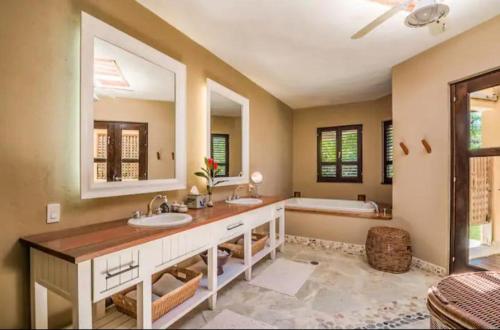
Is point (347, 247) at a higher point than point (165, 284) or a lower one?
lower

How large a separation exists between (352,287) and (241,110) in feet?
7.01

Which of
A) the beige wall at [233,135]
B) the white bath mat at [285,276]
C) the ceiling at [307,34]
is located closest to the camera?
the ceiling at [307,34]

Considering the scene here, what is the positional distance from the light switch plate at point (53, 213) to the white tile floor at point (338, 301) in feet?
2.79

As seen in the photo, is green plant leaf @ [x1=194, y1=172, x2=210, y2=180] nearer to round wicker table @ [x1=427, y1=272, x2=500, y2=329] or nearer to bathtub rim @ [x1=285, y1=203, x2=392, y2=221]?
bathtub rim @ [x1=285, y1=203, x2=392, y2=221]

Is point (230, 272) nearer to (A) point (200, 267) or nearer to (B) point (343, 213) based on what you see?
(A) point (200, 267)

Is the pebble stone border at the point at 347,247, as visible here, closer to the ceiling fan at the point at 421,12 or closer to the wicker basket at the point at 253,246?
the wicker basket at the point at 253,246

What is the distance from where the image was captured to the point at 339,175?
4281 millimetres

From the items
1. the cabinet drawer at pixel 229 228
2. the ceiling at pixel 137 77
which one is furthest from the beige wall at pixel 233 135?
the cabinet drawer at pixel 229 228

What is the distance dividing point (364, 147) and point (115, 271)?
157 inches

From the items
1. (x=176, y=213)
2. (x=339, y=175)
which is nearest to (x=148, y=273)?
(x=176, y=213)

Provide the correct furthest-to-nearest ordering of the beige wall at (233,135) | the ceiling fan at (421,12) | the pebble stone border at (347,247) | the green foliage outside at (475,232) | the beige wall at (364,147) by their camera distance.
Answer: the beige wall at (364,147)
the beige wall at (233,135)
the pebble stone border at (347,247)
the green foliage outside at (475,232)
the ceiling fan at (421,12)

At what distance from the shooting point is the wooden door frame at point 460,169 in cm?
213

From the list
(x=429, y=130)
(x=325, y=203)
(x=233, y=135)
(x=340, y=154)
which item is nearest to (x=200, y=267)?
(x=233, y=135)

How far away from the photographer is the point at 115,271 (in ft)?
3.48
